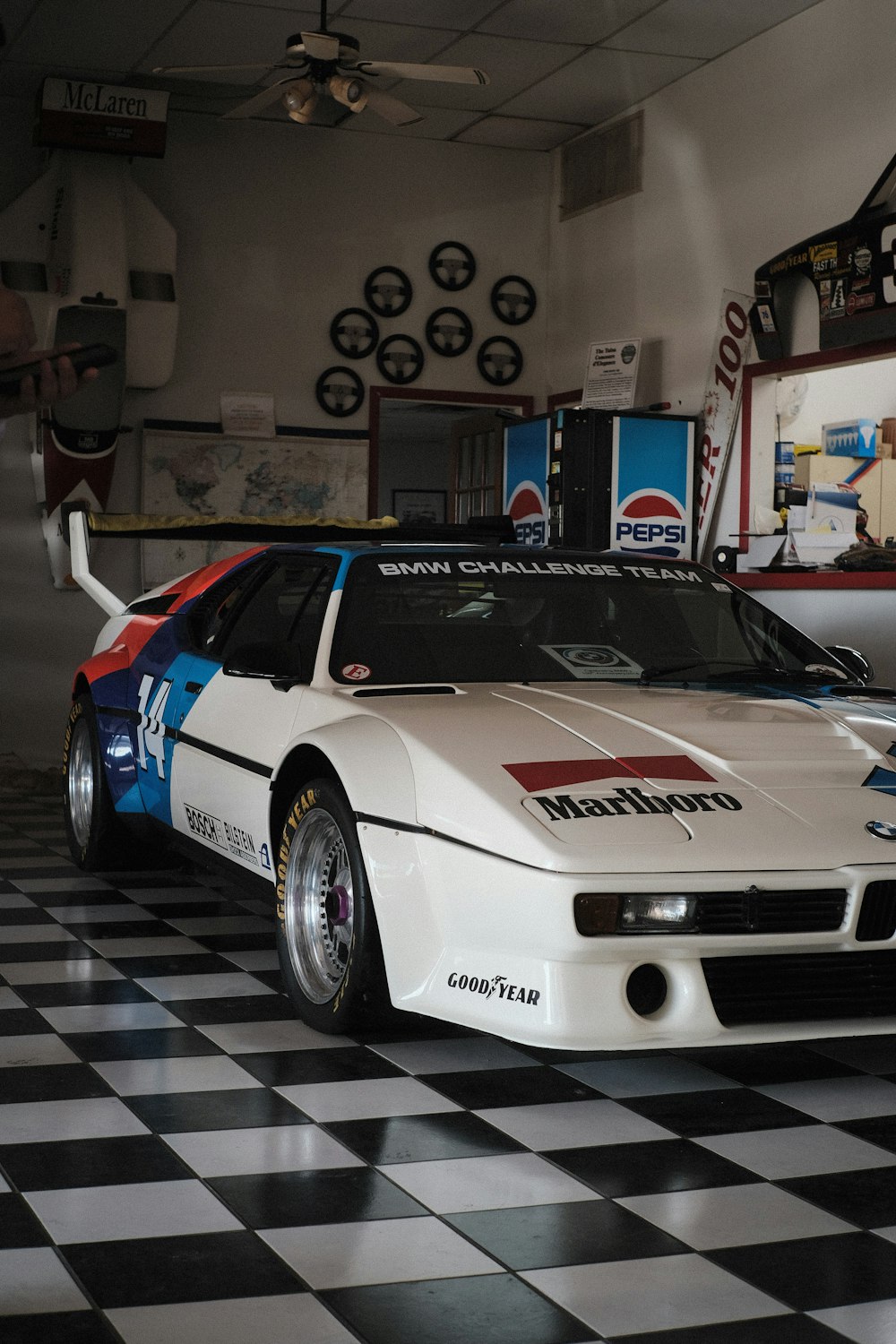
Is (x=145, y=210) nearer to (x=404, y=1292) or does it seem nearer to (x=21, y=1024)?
(x=21, y=1024)

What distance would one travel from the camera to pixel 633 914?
2.51 m

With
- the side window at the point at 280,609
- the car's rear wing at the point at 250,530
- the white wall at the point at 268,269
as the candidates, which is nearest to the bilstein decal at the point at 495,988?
the side window at the point at 280,609

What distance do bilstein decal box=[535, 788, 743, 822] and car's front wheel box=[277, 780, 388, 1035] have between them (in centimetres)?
47

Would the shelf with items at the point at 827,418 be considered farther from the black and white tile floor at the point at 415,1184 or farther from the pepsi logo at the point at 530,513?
the black and white tile floor at the point at 415,1184

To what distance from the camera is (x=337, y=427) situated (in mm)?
9711

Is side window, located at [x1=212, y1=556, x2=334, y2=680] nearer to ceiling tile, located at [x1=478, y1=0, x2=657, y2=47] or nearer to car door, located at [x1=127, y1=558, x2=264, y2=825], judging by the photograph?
car door, located at [x1=127, y1=558, x2=264, y2=825]

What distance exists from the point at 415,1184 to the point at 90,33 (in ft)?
23.7

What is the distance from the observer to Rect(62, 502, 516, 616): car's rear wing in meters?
4.67

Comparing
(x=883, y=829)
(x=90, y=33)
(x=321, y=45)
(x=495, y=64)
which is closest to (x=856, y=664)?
(x=883, y=829)

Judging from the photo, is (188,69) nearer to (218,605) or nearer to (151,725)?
(218,605)

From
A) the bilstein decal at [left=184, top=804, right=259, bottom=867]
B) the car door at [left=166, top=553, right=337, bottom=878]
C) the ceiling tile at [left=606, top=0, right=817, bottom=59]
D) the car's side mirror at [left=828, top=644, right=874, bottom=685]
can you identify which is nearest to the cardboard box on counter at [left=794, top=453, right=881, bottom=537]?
the ceiling tile at [left=606, top=0, right=817, bottom=59]

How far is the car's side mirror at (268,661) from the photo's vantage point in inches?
132

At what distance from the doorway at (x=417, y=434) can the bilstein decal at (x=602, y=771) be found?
7017mm

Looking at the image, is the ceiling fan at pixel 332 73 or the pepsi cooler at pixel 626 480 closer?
the ceiling fan at pixel 332 73
